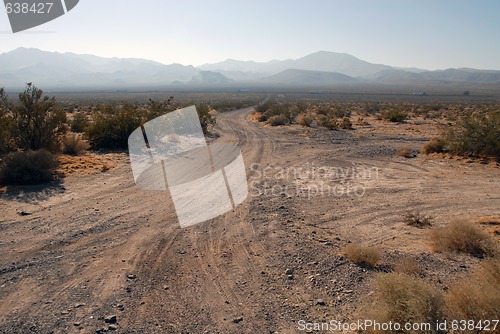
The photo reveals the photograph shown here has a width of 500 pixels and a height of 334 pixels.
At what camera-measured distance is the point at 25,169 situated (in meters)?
12.1

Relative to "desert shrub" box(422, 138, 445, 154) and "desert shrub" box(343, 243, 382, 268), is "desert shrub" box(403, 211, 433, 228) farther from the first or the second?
"desert shrub" box(422, 138, 445, 154)

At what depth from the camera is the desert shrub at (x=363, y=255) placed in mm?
6478

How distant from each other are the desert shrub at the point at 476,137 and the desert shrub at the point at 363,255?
12407mm

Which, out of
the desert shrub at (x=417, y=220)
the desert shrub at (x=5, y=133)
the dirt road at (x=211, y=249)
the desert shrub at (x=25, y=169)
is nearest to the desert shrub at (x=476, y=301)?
the dirt road at (x=211, y=249)

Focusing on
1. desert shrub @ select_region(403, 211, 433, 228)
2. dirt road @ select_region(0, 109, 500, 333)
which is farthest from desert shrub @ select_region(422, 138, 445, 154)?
desert shrub @ select_region(403, 211, 433, 228)

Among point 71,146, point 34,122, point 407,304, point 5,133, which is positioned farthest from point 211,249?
point 71,146

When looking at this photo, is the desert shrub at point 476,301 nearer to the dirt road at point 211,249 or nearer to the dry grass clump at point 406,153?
the dirt road at point 211,249

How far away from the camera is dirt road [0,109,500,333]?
202 inches

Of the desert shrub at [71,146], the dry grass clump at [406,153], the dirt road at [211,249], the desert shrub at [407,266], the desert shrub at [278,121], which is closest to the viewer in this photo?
the dirt road at [211,249]

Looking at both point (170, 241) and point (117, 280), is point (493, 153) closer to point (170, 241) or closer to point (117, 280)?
point (170, 241)

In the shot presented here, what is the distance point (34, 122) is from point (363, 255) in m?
14.4

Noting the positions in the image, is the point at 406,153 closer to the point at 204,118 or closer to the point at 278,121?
the point at 278,121

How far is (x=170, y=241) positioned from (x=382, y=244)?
4.30m

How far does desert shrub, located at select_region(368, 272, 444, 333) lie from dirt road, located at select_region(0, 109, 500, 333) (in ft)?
2.71
